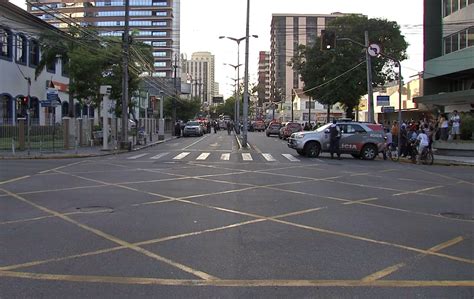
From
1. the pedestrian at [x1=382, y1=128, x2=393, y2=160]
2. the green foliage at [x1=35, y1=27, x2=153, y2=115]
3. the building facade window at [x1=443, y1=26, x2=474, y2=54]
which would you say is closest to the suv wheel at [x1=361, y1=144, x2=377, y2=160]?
the pedestrian at [x1=382, y1=128, x2=393, y2=160]

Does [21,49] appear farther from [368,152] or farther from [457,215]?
[457,215]

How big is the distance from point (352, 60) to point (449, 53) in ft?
34.9

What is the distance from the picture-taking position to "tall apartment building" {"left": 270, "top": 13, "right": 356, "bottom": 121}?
113012 mm

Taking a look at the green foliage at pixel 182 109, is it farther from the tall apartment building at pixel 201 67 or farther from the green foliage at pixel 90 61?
the tall apartment building at pixel 201 67

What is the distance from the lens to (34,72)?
42.7 m

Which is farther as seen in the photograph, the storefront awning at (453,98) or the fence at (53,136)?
the storefront awning at (453,98)

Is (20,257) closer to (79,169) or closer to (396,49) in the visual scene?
(79,169)

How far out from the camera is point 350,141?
26031 mm

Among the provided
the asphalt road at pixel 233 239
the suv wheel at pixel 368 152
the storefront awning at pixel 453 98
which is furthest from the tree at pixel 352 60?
the asphalt road at pixel 233 239

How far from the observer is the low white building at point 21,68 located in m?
38.0

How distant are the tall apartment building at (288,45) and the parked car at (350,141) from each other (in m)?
82.7

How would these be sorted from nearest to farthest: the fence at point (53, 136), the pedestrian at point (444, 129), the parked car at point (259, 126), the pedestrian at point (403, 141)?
the pedestrian at point (403, 141), the fence at point (53, 136), the pedestrian at point (444, 129), the parked car at point (259, 126)

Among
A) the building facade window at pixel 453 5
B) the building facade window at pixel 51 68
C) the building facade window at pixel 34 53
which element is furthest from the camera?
the building facade window at pixel 51 68

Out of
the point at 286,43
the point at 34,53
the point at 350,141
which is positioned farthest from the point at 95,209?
the point at 286,43
